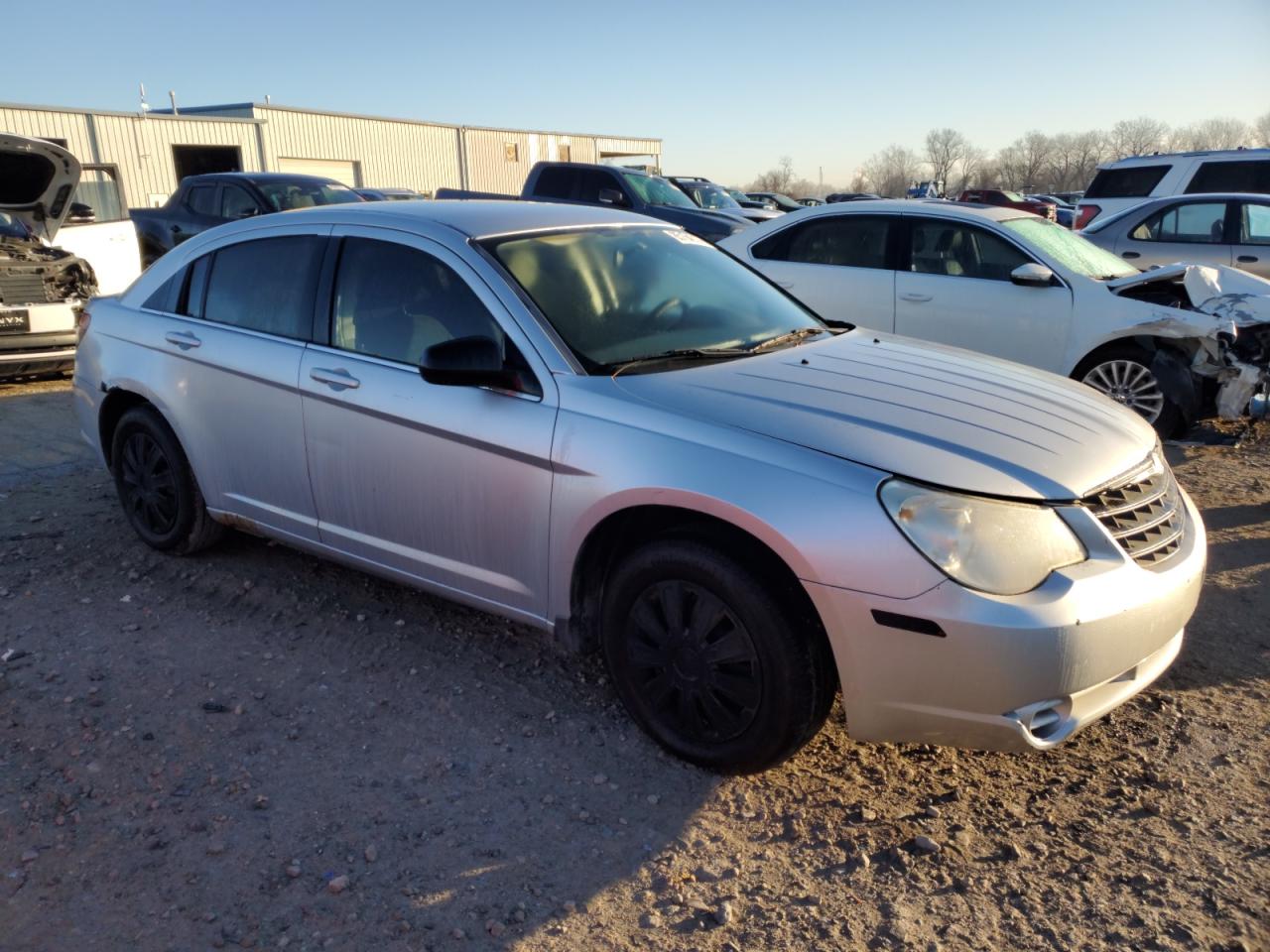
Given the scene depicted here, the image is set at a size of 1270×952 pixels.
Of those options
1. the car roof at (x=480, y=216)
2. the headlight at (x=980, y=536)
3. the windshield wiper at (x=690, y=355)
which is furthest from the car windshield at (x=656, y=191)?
the headlight at (x=980, y=536)

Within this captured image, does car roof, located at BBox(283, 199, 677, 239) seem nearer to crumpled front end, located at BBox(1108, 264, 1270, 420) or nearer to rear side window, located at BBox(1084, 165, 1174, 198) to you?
crumpled front end, located at BBox(1108, 264, 1270, 420)

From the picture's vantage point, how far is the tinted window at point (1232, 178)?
11.9 metres

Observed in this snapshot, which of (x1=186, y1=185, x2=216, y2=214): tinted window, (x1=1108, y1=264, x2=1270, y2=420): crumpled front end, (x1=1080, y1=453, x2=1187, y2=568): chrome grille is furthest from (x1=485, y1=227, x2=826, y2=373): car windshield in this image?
(x1=186, y1=185, x2=216, y2=214): tinted window

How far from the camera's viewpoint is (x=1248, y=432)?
285 inches

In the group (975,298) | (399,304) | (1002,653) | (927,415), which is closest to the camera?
(1002,653)

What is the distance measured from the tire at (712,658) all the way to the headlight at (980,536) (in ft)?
1.39

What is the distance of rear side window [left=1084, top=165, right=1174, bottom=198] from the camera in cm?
1266

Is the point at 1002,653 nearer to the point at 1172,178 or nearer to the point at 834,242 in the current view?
the point at 834,242

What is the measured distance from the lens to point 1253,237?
9562mm

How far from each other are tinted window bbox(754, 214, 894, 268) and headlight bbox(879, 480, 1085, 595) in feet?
16.8

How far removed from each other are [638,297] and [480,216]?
0.71 metres

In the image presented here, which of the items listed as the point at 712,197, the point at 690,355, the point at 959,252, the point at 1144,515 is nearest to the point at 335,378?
the point at 690,355

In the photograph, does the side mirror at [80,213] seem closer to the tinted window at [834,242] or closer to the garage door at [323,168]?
the tinted window at [834,242]

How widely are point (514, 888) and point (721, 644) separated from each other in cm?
87
